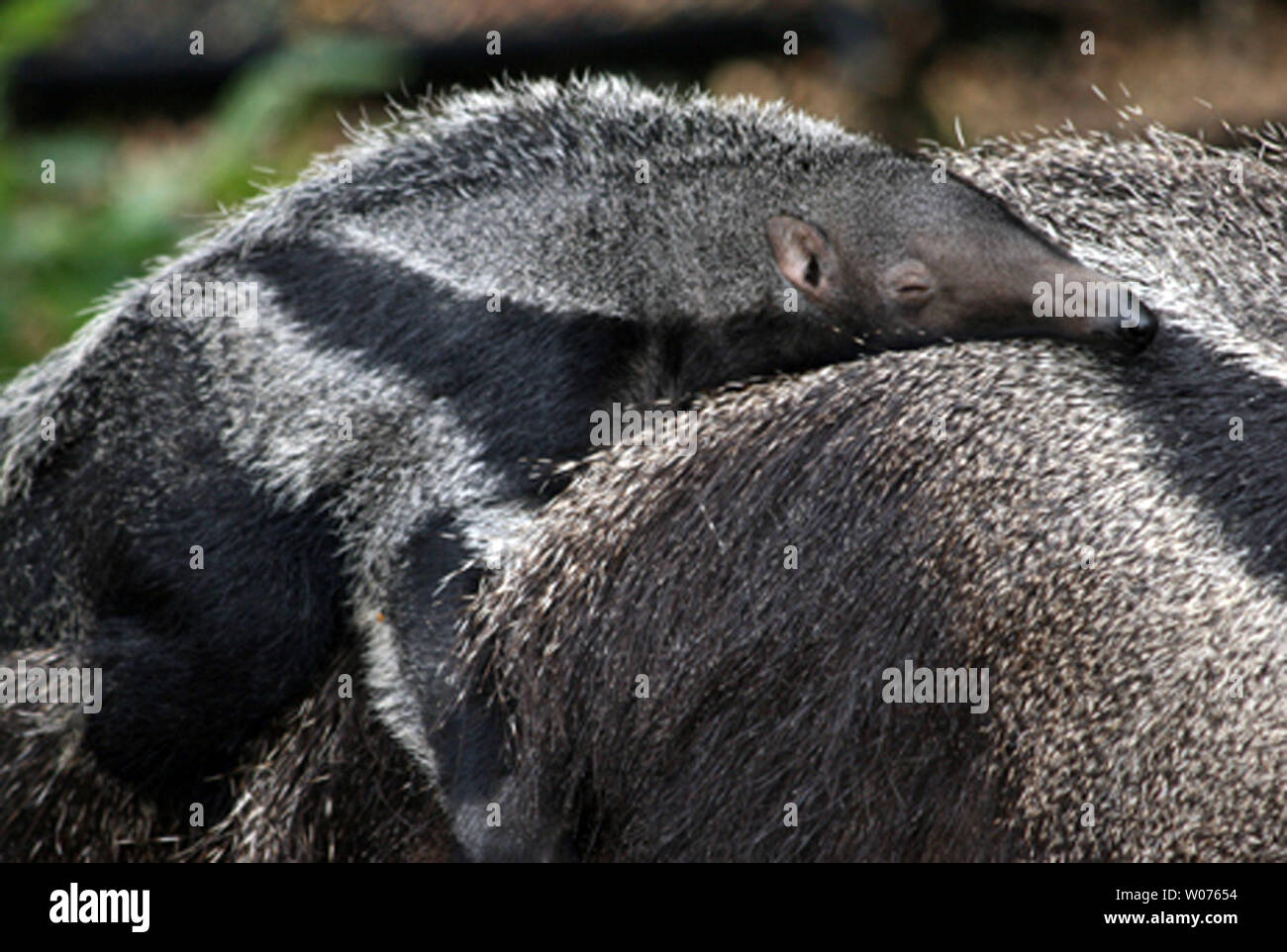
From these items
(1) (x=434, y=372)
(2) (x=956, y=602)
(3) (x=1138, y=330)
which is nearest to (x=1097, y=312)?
(3) (x=1138, y=330)

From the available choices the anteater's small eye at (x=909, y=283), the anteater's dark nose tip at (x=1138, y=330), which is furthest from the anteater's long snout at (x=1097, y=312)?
the anteater's small eye at (x=909, y=283)

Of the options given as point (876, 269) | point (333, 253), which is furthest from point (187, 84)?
point (876, 269)

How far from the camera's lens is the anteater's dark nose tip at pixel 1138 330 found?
10.2 feet

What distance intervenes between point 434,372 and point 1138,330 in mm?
1354

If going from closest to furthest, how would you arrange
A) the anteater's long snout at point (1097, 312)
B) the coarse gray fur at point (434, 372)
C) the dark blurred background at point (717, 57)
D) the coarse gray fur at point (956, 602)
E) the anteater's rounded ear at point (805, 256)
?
the coarse gray fur at point (956, 602), the anteater's long snout at point (1097, 312), the coarse gray fur at point (434, 372), the anteater's rounded ear at point (805, 256), the dark blurred background at point (717, 57)

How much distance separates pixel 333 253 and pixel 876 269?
1140 mm

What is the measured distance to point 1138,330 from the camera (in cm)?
310

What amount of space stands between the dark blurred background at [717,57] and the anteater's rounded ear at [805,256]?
5.06 meters

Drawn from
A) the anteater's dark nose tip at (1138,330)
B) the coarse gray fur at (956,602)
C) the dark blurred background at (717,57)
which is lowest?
the coarse gray fur at (956,602)

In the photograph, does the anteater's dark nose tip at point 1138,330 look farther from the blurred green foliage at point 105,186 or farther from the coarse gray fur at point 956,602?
the blurred green foliage at point 105,186

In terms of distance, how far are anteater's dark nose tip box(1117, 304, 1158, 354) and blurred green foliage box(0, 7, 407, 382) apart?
431cm

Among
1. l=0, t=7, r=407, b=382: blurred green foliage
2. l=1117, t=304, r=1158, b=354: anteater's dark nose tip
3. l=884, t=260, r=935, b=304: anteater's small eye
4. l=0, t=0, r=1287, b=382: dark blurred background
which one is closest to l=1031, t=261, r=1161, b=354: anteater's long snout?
l=1117, t=304, r=1158, b=354: anteater's dark nose tip

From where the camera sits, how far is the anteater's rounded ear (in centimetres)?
371
